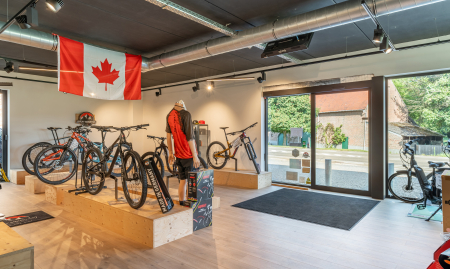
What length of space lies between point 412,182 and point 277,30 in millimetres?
3664

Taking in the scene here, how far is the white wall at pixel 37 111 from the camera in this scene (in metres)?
7.61

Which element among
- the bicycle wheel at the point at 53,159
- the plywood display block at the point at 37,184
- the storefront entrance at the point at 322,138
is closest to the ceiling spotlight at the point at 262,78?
the storefront entrance at the point at 322,138

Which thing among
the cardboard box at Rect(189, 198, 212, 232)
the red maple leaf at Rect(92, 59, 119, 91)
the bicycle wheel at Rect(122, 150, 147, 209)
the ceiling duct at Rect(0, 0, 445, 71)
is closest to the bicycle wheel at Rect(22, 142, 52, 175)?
the red maple leaf at Rect(92, 59, 119, 91)

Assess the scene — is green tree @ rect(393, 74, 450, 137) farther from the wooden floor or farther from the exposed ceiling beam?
the exposed ceiling beam

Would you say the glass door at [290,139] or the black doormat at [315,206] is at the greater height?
the glass door at [290,139]

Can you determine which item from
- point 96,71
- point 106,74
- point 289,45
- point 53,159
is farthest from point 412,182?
point 53,159

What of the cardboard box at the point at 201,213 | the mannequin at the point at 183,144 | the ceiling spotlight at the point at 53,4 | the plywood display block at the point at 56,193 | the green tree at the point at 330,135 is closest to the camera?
the ceiling spotlight at the point at 53,4

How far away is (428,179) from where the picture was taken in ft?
15.4

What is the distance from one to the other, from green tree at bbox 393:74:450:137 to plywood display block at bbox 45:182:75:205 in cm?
648

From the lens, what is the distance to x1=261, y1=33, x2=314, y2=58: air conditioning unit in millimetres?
4264

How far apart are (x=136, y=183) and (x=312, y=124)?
4.29m

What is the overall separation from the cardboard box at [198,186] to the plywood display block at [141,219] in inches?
8.2

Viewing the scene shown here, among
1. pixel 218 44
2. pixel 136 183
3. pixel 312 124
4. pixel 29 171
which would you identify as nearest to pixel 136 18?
pixel 218 44

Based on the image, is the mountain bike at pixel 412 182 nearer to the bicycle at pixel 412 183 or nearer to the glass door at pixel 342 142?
the bicycle at pixel 412 183
